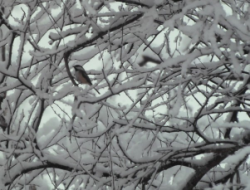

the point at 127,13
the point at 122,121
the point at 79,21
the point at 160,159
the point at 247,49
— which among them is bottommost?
the point at 160,159

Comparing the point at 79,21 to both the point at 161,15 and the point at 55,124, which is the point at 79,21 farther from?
the point at 55,124

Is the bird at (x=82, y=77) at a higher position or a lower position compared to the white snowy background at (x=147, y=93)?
higher

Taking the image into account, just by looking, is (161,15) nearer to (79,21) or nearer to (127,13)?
(127,13)

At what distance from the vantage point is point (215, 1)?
8.77ft

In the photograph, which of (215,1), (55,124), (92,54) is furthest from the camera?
(55,124)

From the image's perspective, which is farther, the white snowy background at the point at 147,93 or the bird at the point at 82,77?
the bird at the point at 82,77

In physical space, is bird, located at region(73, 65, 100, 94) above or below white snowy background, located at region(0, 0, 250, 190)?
above

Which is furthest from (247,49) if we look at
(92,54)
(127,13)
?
(92,54)

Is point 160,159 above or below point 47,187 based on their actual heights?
below

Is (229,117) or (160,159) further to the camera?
(229,117)

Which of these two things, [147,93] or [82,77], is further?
[82,77]

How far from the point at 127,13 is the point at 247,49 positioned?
99cm

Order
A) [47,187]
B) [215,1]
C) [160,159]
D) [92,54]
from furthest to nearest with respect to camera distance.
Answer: [47,187] → [92,54] → [160,159] → [215,1]

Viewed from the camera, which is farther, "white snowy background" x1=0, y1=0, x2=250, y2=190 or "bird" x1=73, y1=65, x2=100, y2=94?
"bird" x1=73, y1=65, x2=100, y2=94
